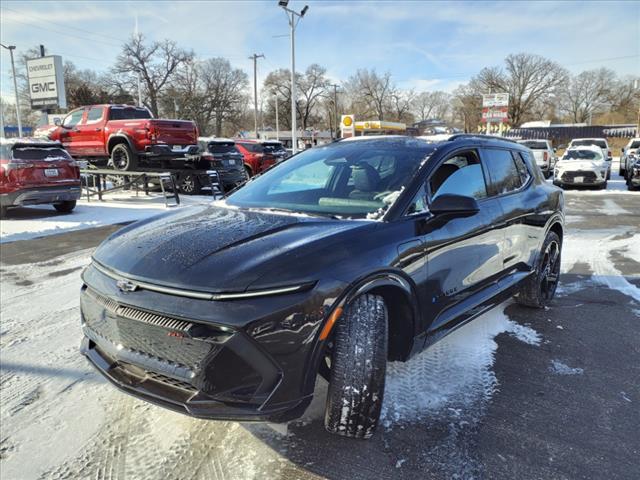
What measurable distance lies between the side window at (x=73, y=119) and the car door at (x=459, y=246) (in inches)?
562

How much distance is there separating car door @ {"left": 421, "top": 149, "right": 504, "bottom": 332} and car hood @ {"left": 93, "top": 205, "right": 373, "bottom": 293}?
63 centimetres

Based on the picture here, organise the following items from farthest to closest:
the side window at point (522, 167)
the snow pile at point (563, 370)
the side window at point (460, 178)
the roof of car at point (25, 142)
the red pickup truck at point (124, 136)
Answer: the red pickup truck at point (124, 136) < the roof of car at point (25, 142) < the side window at point (522, 167) < the snow pile at point (563, 370) < the side window at point (460, 178)

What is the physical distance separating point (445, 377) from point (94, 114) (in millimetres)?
14186

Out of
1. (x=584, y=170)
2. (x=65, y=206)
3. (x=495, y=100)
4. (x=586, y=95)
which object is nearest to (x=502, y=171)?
(x=65, y=206)

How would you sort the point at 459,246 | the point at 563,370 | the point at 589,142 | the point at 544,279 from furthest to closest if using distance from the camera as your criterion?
the point at 589,142 < the point at 544,279 < the point at 563,370 < the point at 459,246

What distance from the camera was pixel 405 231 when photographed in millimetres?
2783

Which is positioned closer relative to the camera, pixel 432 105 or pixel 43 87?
pixel 43 87

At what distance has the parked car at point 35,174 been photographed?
10.3m

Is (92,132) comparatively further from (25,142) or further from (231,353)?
(231,353)

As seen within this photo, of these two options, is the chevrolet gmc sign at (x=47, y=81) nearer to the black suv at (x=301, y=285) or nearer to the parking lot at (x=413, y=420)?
the parking lot at (x=413, y=420)

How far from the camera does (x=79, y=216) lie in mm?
11383

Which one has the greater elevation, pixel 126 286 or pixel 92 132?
pixel 92 132

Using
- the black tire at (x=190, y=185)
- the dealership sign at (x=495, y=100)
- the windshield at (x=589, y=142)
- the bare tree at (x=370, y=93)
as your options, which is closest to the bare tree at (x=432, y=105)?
the bare tree at (x=370, y=93)

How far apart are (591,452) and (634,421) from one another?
1.68 feet
